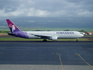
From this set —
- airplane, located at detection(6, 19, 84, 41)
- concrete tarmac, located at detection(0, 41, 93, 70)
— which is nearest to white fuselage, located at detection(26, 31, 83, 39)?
airplane, located at detection(6, 19, 84, 41)

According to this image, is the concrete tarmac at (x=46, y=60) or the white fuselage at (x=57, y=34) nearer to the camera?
the concrete tarmac at (x=46, y=60)

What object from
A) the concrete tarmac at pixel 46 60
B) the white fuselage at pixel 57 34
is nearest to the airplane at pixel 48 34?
the white fuselage at pixel 57 34

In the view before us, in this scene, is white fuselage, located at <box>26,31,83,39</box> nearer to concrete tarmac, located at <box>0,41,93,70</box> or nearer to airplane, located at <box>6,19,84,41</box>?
airplane, located at <box>6,19,84,41</box>

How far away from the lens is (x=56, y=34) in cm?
4291

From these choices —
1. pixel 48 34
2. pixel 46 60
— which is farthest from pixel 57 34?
pixel 46 60

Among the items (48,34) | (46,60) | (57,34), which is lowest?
(46,60)

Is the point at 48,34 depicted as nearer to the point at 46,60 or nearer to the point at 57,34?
the point at 57,34

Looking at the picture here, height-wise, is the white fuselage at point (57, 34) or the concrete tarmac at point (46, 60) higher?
the white fuselage at point (57, 34)

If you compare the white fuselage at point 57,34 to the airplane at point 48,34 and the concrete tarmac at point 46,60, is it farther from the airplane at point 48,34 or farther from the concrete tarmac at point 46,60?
the concrete tarmac at point 46,60

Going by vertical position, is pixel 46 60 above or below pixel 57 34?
below
